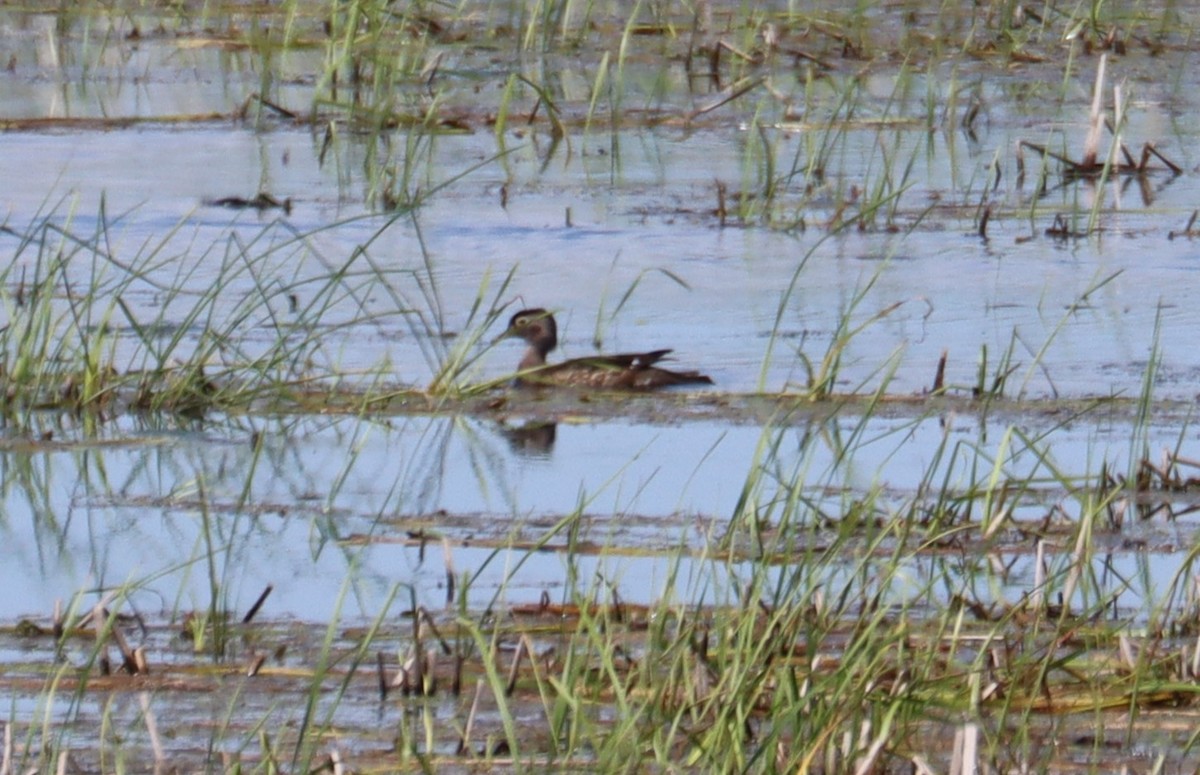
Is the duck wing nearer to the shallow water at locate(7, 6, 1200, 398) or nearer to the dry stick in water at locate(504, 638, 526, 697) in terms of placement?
the shallow water at locate(7, 6, 1200, 398)

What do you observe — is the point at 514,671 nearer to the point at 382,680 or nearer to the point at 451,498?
the point at 382,680

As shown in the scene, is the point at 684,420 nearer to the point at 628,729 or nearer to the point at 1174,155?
the point at 628,729

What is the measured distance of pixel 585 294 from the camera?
8.80 metres

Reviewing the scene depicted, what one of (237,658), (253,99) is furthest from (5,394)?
(253,99)

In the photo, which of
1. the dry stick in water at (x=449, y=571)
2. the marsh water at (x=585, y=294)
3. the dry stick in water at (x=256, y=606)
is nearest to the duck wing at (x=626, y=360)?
the marsh water at (x=585, y=294)

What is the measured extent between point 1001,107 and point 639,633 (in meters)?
8.43

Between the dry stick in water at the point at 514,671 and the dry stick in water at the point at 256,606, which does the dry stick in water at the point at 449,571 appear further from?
the dry stick in water at the point at 514,671

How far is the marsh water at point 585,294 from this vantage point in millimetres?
5562

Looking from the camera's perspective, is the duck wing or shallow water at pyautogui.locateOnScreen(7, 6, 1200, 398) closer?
the duck wing

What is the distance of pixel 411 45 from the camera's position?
13680 mm

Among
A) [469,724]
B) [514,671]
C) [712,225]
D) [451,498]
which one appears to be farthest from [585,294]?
[469,724]

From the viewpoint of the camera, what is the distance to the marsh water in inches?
219

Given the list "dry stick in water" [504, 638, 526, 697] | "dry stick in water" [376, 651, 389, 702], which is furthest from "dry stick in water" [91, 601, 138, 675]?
"dry stick in water" [504, 638, 526, 697]

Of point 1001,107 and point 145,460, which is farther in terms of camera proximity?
point 1001,107
